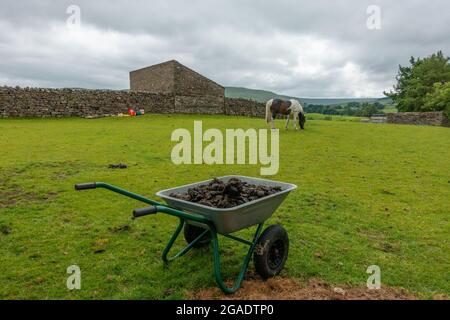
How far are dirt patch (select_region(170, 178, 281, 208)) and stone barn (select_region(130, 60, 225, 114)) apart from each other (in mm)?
21719

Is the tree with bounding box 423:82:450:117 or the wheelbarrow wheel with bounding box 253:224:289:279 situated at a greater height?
the tree with bounding box 423:82:450:117

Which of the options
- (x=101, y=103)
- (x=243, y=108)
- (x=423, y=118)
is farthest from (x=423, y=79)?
(x=101, y=103)

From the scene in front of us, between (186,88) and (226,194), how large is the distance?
973 inches

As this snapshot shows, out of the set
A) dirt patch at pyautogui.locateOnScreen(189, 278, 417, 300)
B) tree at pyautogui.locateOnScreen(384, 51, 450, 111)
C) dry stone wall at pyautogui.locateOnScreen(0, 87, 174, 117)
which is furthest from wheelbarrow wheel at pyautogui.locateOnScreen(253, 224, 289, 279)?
tree at pyautogui.locateOnScreen(384, 51, 450, 111)

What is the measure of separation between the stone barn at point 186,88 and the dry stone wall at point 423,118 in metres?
16.3

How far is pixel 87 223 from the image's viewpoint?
4633 mm

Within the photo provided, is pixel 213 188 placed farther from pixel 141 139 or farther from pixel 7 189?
pixel 141 139

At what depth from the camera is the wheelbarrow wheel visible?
321 cm

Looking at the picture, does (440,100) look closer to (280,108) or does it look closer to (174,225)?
(280,108)

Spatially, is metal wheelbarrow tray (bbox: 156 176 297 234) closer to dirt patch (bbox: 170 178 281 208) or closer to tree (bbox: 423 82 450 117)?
dirt patch (bbox: 170 178 281 208)

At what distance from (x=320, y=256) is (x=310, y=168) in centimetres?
497

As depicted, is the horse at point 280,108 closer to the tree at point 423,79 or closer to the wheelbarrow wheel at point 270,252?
the wheelbarrow wheel at point 270,252

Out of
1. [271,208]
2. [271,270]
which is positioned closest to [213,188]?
[271,208]

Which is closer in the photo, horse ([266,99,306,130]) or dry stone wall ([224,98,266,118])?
horse ([266,99,306,130])
